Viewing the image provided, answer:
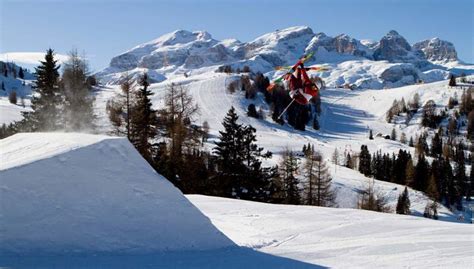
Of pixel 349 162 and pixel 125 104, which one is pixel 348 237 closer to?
pixel 125 104

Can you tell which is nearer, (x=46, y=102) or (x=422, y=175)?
(x=46, y=102)

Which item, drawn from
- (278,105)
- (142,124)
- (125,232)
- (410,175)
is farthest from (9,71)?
(125,232)

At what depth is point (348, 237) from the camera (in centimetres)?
1180

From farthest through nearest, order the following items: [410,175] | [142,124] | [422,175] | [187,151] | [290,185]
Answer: [422,175]
[410,175]
[290,185]
[187,151]
[142,124]

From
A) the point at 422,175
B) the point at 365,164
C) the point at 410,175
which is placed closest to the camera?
the point at 410,175

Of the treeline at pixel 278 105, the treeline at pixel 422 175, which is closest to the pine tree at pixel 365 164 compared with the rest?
the treeline at pixel 422 175

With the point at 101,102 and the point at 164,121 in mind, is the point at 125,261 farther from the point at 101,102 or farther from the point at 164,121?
the point at 101,102

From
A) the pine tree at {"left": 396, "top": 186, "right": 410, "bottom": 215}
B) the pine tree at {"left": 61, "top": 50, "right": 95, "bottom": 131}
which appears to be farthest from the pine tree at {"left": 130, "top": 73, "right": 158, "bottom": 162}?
the pine tree at {"left": 396, "top": 186, "right": 410, "bottom": 215}

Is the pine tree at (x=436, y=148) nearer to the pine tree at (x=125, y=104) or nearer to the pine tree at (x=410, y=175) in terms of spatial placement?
the pine tree at (x=410, y=175)

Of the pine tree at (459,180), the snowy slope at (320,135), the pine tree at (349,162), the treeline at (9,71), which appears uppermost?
the treeline at (9,71)

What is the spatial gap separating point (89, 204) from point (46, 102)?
28.7 m

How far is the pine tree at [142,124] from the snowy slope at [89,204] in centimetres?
2084

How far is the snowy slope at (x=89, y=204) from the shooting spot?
8.66m

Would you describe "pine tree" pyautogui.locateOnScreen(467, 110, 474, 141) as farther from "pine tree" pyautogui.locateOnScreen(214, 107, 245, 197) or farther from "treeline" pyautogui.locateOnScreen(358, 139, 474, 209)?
"pine tree" pyautogui.locateOnScreen(214, 107, 245, 197)
